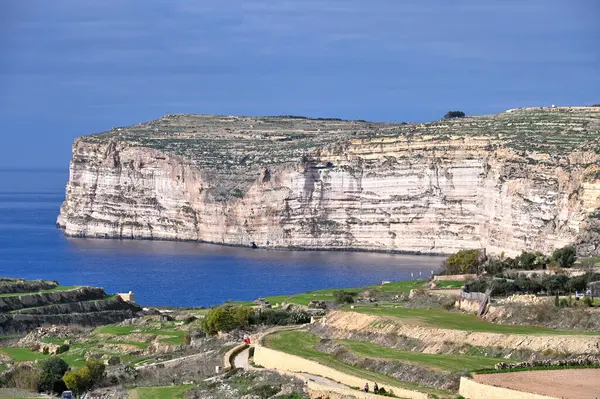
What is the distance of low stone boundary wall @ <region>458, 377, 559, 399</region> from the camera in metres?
34.4

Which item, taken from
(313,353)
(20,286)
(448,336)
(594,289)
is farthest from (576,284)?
(20,286)

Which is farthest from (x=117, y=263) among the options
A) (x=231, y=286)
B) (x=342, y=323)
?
(x=342, y=323)

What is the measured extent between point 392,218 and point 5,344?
208 ft

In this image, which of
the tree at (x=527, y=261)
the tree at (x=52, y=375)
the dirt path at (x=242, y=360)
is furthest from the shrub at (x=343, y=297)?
the tree at (x=52, y=375)

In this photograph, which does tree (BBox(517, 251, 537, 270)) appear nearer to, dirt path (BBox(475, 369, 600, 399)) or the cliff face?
the cliff face

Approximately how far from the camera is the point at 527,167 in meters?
110

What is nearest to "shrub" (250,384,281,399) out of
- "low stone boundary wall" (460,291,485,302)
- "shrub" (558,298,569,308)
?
"shrub" (558,298,569,308)

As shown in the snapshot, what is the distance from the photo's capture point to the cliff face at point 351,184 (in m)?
108

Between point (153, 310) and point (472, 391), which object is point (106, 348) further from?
point (472, 391)

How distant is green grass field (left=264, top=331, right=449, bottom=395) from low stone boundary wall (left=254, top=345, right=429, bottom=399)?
0.20 meters

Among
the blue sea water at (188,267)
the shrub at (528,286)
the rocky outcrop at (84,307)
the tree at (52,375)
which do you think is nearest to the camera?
the tree at (52,375)

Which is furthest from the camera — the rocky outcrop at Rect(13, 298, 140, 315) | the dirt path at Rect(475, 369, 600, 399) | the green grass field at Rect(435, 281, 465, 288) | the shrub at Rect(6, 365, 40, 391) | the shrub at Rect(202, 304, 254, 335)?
the rocky outcrop at Rect(13, 298, 140, 315)

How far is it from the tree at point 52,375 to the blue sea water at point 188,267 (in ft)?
113

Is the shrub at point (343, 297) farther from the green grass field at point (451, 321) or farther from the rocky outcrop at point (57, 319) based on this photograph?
the green grass field at point (451, 321)
